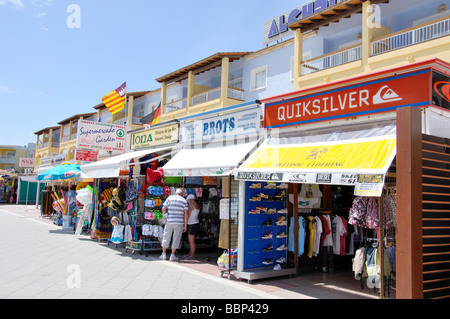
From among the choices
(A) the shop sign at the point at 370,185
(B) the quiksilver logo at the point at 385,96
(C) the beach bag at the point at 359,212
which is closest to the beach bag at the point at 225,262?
(C) the beach bag at the point at 359,212

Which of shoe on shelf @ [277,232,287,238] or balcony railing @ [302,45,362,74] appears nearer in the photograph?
shoe on shelf @ [277,232,287,238]

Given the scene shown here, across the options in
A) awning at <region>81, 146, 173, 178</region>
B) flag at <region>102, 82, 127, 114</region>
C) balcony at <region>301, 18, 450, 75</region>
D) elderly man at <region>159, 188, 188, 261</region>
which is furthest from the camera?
flag at <region>102, 82, 127, 114</region>

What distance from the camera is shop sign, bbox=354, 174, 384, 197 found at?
14.8ft

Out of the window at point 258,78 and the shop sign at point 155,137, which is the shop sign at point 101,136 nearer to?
the shop sign at point 155,137

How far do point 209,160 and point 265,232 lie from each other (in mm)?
1955

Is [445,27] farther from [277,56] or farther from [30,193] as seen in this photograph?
[30,193]

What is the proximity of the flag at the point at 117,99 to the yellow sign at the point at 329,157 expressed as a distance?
1065cm

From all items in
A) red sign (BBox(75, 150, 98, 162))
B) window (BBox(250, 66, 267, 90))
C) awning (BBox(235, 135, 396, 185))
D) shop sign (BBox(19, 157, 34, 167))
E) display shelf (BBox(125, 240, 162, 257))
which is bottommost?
display shelf (BBox(125, 240, 162, 257))

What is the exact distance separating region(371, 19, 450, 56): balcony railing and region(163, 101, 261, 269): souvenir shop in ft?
34.1

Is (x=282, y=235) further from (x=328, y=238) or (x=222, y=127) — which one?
(x=222, y=127)

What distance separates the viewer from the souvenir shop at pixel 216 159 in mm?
7434

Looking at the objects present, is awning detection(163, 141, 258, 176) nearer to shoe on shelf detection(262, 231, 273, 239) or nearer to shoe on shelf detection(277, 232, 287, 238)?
shoe on shelf detection(262, 231, 273, 239)

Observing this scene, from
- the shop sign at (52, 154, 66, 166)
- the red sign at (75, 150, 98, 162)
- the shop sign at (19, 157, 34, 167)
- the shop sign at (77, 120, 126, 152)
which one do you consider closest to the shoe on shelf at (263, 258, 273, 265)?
the shop sign at (77, 120, 126, 152)
